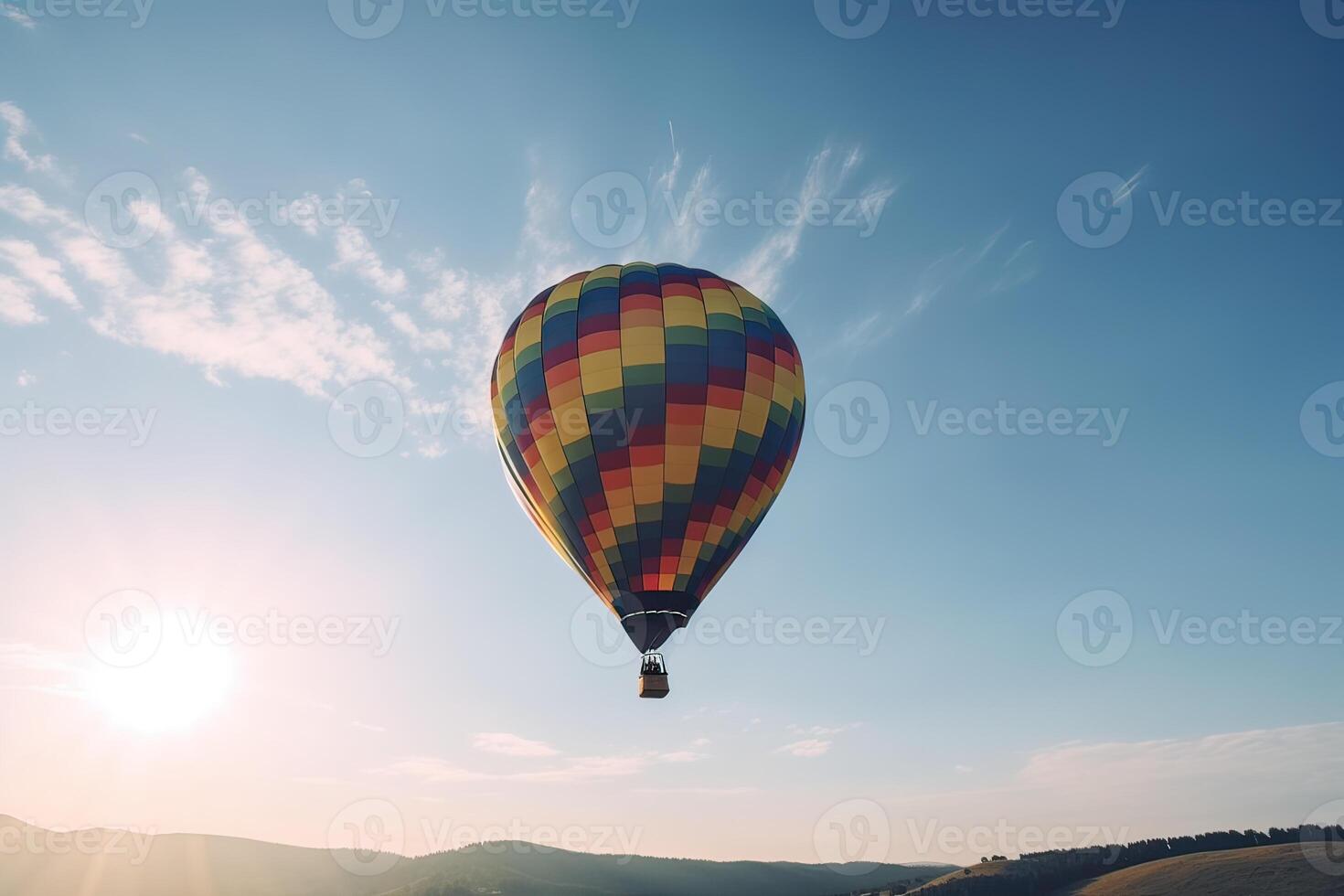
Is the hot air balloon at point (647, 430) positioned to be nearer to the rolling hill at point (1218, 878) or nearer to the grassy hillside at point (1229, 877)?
the grassy hillside at point (1229, 877)

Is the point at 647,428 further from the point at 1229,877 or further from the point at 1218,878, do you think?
the point at 1218,878

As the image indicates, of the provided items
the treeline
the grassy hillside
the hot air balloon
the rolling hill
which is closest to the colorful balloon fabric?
the hot air balloon

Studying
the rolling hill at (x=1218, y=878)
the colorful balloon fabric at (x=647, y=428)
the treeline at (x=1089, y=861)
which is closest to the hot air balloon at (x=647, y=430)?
the colorful balloon fabric at (x=647, y=428)

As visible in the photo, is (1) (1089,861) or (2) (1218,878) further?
(1) (1089,861)

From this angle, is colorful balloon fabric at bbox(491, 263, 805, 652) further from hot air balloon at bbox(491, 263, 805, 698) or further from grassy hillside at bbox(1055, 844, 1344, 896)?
grassy hillside at bbox(1055, 844, 1344, 896)

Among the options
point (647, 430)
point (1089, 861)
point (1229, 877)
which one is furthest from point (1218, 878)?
point (647, 430)

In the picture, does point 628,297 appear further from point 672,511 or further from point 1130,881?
point 1130,881
